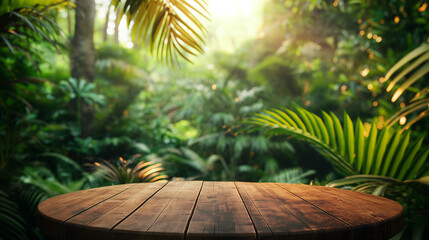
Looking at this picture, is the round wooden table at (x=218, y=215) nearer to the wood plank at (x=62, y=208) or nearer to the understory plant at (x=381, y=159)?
the wood plank at (x=62, y=208)

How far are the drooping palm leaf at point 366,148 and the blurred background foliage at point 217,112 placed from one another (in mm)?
12

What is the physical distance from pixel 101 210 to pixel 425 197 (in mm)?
2035

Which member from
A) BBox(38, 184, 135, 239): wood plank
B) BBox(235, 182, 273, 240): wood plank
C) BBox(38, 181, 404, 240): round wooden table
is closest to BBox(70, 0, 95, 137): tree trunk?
BBox(38, 184, 135, 239): wood plank

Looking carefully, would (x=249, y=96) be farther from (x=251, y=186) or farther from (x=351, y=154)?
(x=251, y=186)

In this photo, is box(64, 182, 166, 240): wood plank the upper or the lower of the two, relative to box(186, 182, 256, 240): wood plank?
lower

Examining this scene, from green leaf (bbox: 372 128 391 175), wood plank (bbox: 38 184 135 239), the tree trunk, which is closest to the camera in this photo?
wood plank (bbox: 38 184 135 239)

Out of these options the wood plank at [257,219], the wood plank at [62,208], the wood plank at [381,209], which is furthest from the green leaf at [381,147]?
the wood plank at [62,208]

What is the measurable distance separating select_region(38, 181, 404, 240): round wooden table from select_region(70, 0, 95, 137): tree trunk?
3716 mm

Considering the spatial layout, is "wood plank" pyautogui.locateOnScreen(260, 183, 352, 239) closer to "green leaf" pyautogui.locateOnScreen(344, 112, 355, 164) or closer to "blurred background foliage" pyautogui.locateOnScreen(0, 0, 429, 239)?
"blurred background foliage" pyautogui.locateOnScreen(0, 0, 429, 239)

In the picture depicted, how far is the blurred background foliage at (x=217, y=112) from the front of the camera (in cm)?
181

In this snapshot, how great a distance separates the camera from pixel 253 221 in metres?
0.78

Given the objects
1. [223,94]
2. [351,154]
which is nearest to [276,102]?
[223,94]

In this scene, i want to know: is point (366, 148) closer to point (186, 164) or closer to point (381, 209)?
point (381, 209)

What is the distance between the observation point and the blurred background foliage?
1808 mm
